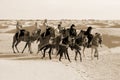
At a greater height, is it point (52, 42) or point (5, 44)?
point (52, 42)

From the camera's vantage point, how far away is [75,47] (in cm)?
2378

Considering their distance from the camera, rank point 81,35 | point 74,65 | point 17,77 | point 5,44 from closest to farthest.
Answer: point 17,77, point 74,65, point 81,35, point 5,44

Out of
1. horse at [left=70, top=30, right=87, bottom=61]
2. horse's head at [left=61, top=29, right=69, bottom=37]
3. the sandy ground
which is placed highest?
horse's head at [left=61, top=29, right=69, bottom=37]

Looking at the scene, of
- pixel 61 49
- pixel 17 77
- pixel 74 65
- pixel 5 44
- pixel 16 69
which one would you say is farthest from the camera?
pixel 5 44

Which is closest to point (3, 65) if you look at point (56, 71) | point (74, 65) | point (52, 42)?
point (56, 71)

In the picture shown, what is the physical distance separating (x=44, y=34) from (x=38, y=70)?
7702mm

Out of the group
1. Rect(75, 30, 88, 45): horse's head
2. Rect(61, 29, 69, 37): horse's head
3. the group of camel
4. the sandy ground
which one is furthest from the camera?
Rect(61, 29, 69, 37): horse's head

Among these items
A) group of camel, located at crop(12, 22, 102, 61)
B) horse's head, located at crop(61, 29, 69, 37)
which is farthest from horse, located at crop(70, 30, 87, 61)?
horse's head, located at crop(61, 29, 69, 37)

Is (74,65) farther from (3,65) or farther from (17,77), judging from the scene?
(17,77)

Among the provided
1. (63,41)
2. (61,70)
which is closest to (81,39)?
(63,41)

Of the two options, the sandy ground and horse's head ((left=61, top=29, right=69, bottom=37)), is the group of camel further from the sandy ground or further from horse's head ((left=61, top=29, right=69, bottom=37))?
the sandy ground

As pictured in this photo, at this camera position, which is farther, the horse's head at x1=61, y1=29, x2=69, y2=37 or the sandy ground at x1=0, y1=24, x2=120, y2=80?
the horse's head at x1=61, y1=29, x2=69, y2=37

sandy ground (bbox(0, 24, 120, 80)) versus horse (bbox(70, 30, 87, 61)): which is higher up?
horse (bbox(70, 30, 87, 61))

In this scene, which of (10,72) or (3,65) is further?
(3,65)
